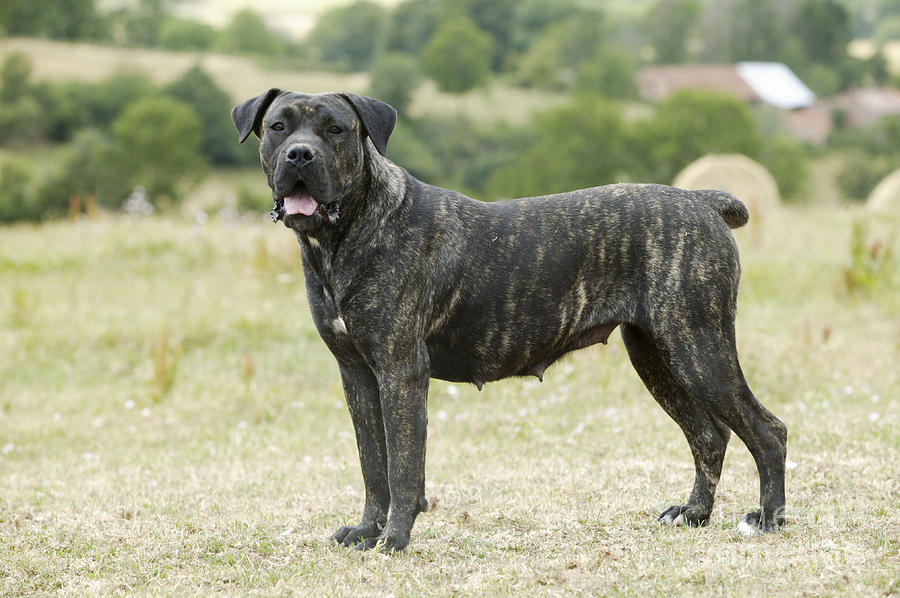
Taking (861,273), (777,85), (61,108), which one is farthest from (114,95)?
(861,273)

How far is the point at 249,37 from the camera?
105 meters

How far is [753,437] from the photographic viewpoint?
16.5 feet

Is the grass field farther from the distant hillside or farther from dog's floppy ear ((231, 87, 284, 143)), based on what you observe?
the distant hillside

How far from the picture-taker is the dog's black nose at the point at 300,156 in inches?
169

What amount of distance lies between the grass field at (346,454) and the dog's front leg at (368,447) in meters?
0.21

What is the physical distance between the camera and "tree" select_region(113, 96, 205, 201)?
5116 centimetres

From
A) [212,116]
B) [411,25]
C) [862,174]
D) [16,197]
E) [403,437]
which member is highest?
[403,437]

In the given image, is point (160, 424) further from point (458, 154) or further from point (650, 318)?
point (458, 154)

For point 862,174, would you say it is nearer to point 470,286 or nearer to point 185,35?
point 470,286

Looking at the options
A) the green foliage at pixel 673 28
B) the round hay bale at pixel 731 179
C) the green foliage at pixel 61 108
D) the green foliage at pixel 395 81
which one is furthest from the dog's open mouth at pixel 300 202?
the green foliage at pixel 673 28

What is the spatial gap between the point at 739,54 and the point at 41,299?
314ft

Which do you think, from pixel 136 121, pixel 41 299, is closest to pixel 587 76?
pixel 136 121

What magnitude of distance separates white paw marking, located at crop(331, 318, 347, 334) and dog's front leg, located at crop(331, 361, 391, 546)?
0.26 meters

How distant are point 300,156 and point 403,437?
1407 mm
